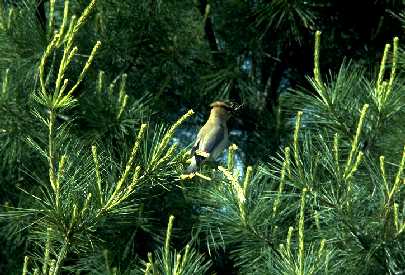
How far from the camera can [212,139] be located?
396 cm

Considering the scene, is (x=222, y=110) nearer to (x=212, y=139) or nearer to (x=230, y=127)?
(x=212, y=139)

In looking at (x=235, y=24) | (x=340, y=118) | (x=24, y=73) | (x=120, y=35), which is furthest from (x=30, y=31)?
(x=340, y=118)

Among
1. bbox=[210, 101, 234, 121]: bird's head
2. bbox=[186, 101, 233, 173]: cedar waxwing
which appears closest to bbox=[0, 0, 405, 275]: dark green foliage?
bbox=[186, 101, 233, 173]: cedar waxwing

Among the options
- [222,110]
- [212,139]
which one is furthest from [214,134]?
[222,110]

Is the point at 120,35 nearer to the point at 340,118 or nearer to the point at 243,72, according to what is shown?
the point at 243,72

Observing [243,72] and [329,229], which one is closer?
[329,229]

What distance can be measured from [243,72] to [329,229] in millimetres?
1525

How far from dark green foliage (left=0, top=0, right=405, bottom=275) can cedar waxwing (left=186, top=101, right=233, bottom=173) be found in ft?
0.25

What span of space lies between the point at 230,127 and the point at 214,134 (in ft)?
1.83

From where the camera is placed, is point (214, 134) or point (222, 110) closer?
point (214, 134)

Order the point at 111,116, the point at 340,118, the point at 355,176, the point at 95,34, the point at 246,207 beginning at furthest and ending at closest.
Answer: the point at 95,34
the point at 111,116
the point at 355,176
the point at 340,118
the point at 246,207

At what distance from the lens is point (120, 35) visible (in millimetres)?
4398

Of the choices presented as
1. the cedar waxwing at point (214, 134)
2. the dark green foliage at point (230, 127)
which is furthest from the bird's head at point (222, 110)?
the dark green foliage at point (230, 127)

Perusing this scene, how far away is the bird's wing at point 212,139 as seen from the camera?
395cm
